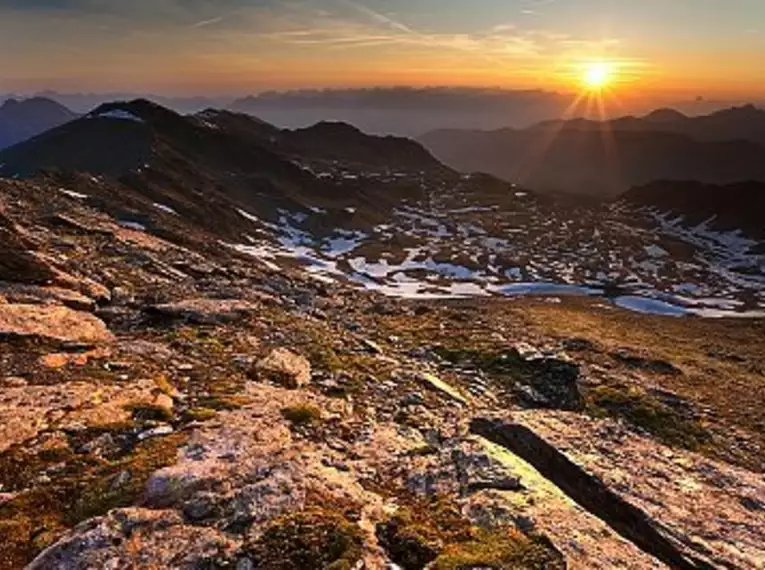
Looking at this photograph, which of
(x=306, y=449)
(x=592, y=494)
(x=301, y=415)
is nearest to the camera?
(x=592, y=494)

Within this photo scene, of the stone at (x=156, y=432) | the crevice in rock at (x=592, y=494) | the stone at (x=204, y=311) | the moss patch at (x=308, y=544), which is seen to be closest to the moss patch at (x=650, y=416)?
the crevice in rock at (x=592, y=494)

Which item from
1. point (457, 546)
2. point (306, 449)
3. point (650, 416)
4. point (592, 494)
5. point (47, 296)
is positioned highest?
point (47, 296)

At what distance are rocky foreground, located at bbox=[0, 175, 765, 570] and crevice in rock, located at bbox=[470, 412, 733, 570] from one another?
0.04m

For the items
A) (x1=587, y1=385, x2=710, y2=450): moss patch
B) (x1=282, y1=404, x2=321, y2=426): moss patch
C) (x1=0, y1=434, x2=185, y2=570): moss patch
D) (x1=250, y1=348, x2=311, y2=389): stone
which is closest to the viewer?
(x1=0, y1=434, x2=185, y2=570): moss patch

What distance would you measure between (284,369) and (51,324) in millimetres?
7654

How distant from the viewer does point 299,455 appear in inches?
480

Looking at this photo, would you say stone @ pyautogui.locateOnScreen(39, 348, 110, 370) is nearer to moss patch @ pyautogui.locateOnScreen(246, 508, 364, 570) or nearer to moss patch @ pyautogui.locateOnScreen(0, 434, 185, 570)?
moss patch @ pyautogui.locateOnScreen(0, 434, 185, 570)

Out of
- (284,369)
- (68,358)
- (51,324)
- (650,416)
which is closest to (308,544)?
(284,369)

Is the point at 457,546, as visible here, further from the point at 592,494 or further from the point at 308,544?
the point at 592,494

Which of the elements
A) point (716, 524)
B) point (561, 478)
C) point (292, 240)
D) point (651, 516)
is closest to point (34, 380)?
point (561, 478)

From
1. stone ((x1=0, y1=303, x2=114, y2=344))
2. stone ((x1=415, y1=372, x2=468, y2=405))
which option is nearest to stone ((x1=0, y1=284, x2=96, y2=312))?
stone ((x1=0, y1=303, x2=114, y2=344))

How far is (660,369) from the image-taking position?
188 feet

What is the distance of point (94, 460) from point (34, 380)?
5.29 meters

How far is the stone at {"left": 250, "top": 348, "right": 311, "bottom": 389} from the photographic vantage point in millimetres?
19203
